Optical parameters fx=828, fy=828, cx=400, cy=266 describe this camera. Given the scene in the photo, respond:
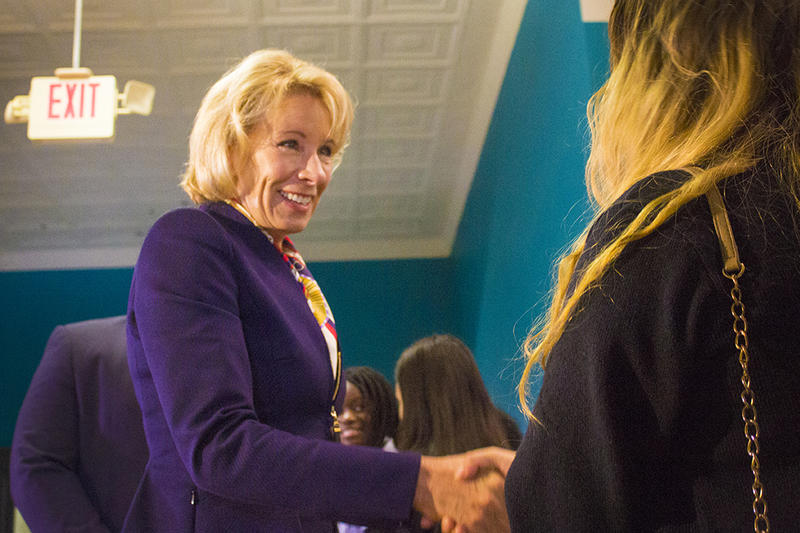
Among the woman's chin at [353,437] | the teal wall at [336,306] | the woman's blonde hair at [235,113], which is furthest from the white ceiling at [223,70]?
the woman's blonde hair at [235,113]

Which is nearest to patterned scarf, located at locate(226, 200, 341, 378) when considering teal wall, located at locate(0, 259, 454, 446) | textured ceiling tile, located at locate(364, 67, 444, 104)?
textured ceiling tile, located at locate(364, 67, 444, 104)

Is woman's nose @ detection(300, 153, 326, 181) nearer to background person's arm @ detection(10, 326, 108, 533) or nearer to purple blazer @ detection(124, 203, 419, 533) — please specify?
purple blazer @ detection(124, 203, 419, 533)

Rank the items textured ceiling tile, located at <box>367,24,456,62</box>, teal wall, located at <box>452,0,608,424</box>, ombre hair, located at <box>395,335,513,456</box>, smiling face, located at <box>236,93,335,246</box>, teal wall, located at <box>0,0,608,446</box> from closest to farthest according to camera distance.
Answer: smiling face, located at <box>236,93,335,246</box> < ombre hair, located at <box>395,335,513,456</box> < teal wall, located at <box>452,0,608,424</box> < teal wall, located at <box>0,0,608,446</box> < textured ceiling tile, located at <box>367,24,456,62</box>

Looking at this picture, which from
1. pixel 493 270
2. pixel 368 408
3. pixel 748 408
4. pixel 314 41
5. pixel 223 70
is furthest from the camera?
pixel 493 270

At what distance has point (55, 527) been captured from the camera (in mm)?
1771

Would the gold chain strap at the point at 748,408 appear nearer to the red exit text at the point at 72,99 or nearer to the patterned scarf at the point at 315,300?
the patterned scarf at the point at 315,300

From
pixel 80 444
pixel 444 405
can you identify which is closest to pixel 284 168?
pixel 80 444

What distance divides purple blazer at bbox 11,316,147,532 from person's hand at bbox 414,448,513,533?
36.5 inches

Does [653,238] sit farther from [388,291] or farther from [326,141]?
[388,291]

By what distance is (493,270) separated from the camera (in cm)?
584

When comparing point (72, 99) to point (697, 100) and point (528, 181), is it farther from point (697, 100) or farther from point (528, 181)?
point (697, 100)

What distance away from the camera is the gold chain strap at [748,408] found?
65 cm

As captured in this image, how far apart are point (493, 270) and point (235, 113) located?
14.9ft

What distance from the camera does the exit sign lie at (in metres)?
3.63
